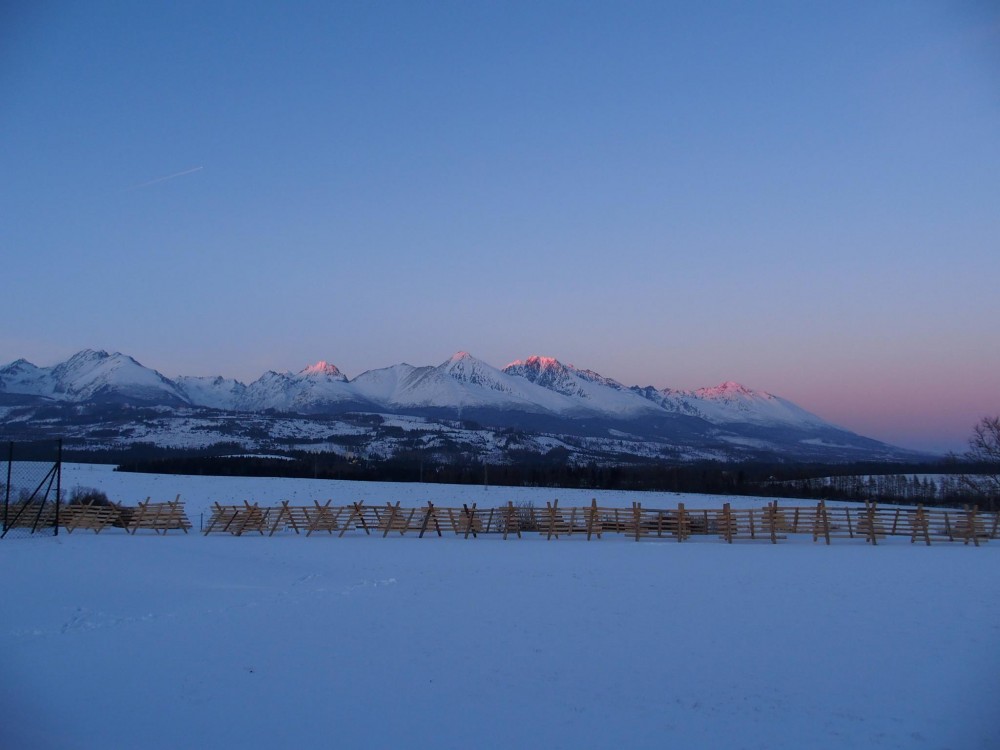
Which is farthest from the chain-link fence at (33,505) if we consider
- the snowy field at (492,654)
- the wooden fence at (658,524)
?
the wooden fence at (658,524)

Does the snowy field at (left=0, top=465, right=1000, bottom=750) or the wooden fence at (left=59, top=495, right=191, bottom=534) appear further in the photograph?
the wooden fence at (left=59, top=495, right=191, bottom=534)

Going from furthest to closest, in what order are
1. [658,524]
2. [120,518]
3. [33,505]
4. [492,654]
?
[120,518], [658,524], [33,505], [492,654]

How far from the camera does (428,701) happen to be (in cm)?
1012

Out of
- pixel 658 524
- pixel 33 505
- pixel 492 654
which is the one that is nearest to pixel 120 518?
pixel 33 505

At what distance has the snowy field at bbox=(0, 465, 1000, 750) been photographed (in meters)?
9.11

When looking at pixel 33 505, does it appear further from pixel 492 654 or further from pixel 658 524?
pixel 658 524

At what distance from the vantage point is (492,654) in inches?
484

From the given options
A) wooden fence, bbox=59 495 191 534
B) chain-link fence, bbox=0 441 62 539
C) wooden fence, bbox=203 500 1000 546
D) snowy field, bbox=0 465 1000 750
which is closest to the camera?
snowy field, bbox=0 465 1000 750

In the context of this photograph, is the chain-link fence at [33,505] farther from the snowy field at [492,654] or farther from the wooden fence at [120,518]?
the snowy field at [492,654]

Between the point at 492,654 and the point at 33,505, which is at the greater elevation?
the point at 33,505

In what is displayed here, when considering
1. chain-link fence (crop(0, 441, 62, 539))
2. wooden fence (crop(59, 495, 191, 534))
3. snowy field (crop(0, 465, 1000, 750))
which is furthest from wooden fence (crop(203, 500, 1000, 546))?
snowy field (crop(0, 465, 1000, 750))

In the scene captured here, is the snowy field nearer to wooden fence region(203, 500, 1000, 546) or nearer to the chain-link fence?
the chain-link fence

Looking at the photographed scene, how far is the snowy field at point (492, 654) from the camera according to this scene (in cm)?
911

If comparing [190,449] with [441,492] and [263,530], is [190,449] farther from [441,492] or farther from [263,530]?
[263,530]
